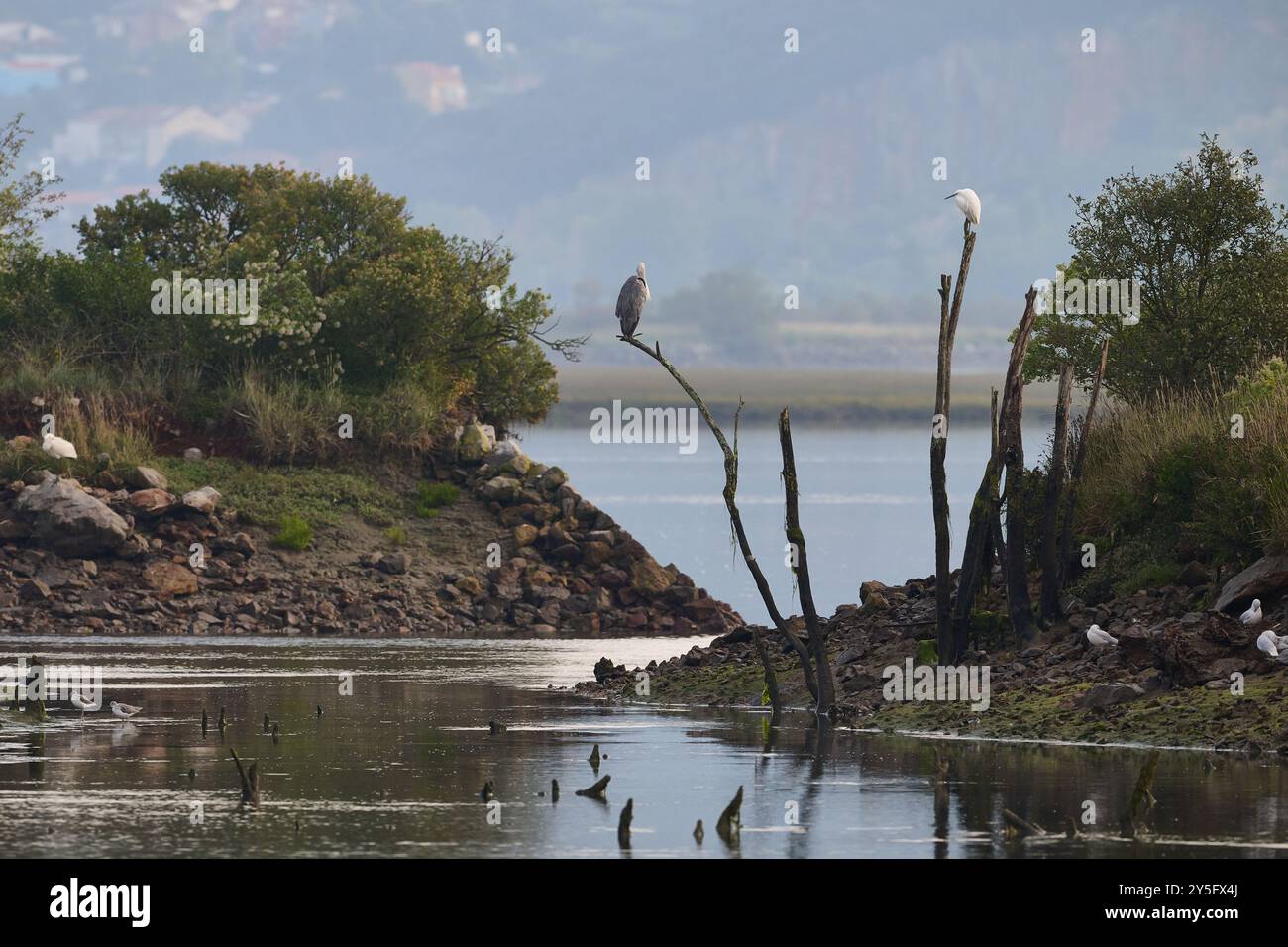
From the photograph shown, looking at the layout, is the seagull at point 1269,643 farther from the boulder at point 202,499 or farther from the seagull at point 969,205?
the boulder at point 202,499

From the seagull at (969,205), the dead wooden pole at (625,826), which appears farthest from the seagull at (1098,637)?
the dead wooden pole at (625,826)

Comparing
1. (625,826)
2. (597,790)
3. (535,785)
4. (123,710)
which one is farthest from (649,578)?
(625,826)

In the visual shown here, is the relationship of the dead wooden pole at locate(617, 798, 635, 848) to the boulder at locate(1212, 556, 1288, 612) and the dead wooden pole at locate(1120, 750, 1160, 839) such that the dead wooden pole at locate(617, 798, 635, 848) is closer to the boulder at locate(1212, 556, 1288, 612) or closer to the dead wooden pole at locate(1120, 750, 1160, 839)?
the dead wooden pole at locate(1120, 750, 1160, 839)

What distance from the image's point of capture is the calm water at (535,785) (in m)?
18.3

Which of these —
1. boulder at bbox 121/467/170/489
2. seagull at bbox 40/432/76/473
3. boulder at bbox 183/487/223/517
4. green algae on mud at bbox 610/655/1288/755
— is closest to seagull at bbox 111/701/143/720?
green algae on mud at bbox 610/655/1288/755

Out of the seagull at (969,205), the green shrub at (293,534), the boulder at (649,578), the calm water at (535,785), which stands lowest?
the calm water at (535,785)

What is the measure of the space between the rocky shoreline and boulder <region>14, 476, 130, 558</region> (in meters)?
0.03

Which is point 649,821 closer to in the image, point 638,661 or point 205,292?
point 638,661

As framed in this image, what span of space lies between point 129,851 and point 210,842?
0.74 metres

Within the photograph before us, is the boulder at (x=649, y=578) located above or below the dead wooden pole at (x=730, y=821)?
above

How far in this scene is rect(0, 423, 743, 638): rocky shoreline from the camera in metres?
48.8

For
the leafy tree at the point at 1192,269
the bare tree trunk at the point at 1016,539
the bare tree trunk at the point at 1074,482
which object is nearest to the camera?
the bare tree trunk at the point at 1016,539

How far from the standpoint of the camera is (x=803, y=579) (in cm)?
2900

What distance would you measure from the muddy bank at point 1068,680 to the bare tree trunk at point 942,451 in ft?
2.61
